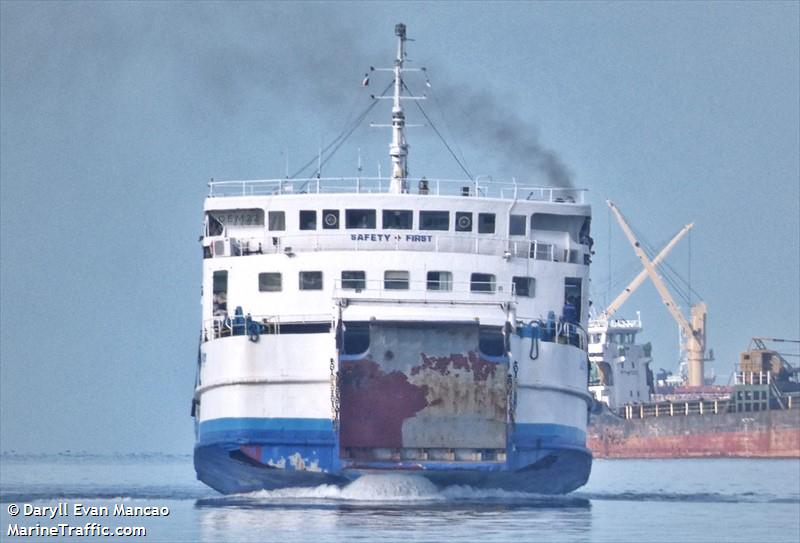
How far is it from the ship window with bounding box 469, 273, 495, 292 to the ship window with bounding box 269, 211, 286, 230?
5187mm

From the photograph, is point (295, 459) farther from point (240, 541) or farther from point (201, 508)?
point (240, 541)

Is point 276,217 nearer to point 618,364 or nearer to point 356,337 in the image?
point 356,337

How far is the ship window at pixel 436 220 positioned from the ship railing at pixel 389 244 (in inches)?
17.6

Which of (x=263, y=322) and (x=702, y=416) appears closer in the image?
(x=263, y=322)

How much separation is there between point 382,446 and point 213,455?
18.6 ft

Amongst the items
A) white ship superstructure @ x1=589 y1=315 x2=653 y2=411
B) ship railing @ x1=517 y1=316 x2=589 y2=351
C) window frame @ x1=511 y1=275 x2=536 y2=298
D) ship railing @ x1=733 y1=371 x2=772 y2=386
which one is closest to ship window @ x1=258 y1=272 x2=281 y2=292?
window frame @ x1=511 y1=275 x2=536 y2=298

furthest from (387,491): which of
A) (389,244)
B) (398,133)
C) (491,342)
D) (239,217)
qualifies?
(398,133)

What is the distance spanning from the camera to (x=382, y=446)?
45.3 m

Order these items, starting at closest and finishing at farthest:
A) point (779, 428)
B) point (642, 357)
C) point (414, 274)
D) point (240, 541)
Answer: point (240, 541)
point (414, 274)
point (779, 428)
point (642, 357)

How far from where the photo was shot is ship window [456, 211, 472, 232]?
1965 inches

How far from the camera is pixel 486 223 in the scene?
50.2 metres

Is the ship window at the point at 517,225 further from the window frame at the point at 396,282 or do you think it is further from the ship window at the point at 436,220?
the window frame at the point at 396,282

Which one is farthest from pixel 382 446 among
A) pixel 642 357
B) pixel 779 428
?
pixel 642 357

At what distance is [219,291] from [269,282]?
89.7 inches
